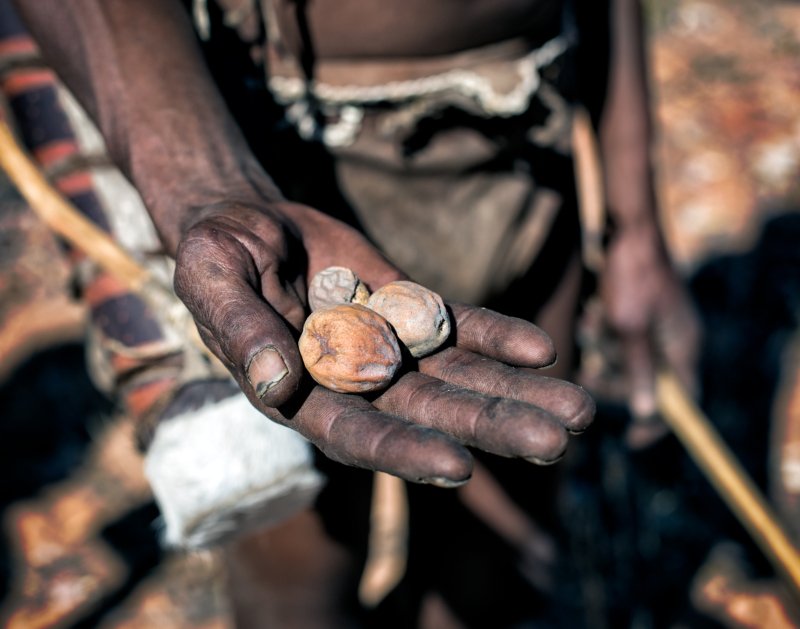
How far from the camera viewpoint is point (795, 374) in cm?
312

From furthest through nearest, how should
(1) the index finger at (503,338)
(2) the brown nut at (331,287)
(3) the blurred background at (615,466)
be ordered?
(3) the blurred background at (615,466) → (2) the brown nut at (331,287) → (1) the index finger at (503,338)

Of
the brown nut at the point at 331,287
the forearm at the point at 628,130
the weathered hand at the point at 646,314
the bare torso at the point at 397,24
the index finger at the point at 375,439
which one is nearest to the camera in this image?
the index finger at the point at 375,439

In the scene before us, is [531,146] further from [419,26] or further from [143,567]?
[143,567]

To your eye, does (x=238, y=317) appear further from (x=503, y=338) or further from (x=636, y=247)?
(x=636, y=247)

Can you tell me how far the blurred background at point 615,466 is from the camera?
2.55m

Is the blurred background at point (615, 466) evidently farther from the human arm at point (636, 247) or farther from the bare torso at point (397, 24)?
the bare torso at point (397, 24)

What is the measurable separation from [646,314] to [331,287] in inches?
51.8

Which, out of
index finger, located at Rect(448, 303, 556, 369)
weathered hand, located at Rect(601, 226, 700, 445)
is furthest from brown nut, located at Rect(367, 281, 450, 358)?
weathered hand, located at Rect(601, 226, 700, 445)

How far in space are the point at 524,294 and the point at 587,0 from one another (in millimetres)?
749

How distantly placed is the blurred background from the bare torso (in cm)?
148

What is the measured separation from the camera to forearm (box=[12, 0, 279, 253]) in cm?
128

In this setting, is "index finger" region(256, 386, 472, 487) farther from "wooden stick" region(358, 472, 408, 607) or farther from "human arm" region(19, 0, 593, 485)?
"wooden stick" region(358, 472, 408, 607)

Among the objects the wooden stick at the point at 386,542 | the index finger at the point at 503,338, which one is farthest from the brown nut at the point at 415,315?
the wooden stick at the point at 386,542

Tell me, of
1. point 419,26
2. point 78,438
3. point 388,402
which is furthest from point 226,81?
point 78,438
